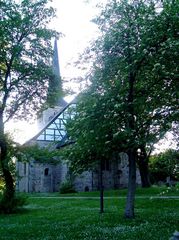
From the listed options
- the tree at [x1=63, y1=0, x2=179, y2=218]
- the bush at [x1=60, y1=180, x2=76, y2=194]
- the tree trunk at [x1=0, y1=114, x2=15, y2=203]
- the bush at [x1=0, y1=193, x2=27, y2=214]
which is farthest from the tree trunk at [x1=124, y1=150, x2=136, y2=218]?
the bush at [x1=60, y1=180, x2=76, y2=194]

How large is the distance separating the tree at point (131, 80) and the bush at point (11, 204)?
10500 millimetres

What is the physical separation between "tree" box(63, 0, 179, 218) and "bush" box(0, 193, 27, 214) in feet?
34.5

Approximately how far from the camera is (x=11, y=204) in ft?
84.0

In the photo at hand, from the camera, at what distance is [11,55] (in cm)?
2544

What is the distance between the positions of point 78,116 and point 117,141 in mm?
2242

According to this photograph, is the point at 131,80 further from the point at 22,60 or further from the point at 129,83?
the point at 22,60

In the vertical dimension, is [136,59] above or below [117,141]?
above

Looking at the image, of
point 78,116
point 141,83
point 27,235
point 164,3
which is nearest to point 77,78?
point 78,116

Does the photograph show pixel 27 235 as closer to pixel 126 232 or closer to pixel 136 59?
pixel 126 232

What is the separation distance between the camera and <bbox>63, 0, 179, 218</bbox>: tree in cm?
1534

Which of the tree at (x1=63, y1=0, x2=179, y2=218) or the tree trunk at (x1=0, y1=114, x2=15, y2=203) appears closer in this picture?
the tree at (x1=63, y1=0, x2=179, y2=218)

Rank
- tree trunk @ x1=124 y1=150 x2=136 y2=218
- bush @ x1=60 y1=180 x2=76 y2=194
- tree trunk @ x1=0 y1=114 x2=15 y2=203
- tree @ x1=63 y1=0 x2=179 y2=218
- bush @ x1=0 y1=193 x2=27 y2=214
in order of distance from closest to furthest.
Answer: tree @ x1=63 y1=0 x2=179 y2=218
tree trunk @ x1=124 y1=150 x2=136 y2=218
tree trunk @ x1=0 y1=114 x2=15 y2=203
bush @ x1=0 y1=193 x2=27 y2=214
bush @ x1=60 y1=180 x2=76 y2=194

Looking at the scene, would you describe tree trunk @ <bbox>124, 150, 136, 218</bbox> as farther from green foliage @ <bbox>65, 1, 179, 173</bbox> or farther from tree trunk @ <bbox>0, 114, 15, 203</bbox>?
tree trunk @ <bbox>0, 114, 15, 203</bbox>

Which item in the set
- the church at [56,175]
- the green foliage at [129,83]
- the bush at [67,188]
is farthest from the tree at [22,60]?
the church at [56,175]
